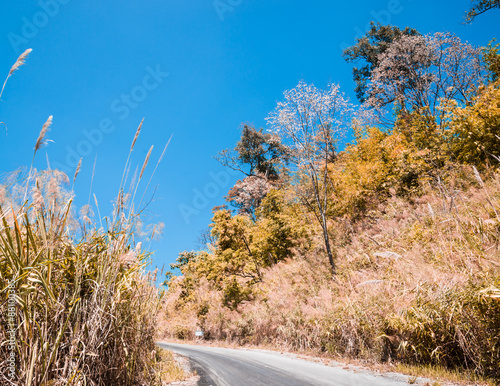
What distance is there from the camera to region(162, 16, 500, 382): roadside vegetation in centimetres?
446

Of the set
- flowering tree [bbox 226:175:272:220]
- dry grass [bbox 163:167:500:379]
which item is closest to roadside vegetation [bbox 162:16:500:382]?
dry grass [bbox 163:167:500:379]

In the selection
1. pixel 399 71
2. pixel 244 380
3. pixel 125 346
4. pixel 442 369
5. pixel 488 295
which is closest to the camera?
pixel 125 346

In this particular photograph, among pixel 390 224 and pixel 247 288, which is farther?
pixel 247 288

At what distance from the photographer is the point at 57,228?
173 cm

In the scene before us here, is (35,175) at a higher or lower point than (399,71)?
lower

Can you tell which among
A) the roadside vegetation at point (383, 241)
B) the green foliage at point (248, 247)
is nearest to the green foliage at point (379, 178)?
the roadside vegetation at point (383, 241)

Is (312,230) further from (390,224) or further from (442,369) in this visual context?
(442,369)

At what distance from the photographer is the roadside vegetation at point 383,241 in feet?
14.6

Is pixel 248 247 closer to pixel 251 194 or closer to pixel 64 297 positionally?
pixel 251 194

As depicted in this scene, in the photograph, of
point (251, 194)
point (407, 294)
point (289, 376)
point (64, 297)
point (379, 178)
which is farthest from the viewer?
point (251, 194)

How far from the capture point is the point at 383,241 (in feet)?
31.7

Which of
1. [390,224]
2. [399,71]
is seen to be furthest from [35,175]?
[399,71]

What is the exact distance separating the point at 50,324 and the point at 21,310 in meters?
0.21

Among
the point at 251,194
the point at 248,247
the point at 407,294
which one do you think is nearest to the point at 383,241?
the point at 407,294
